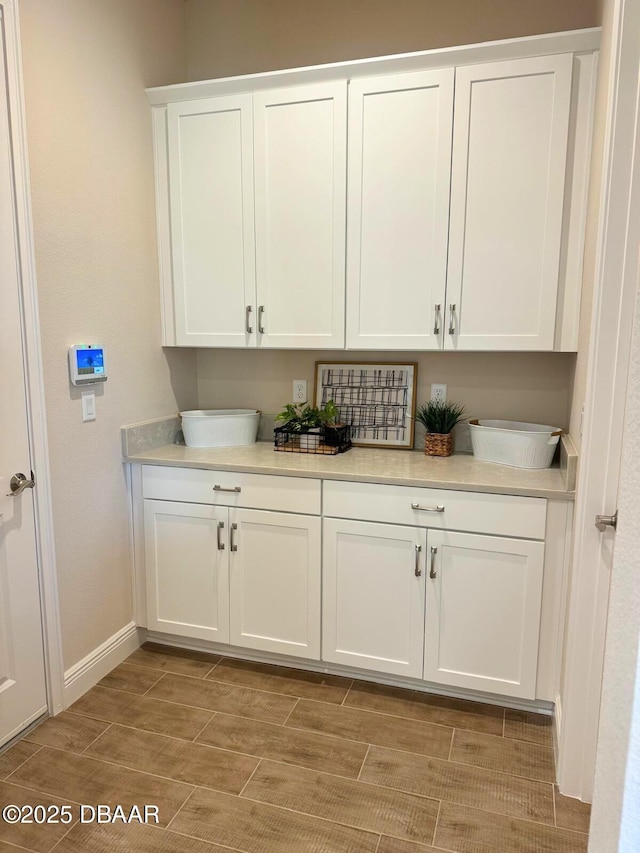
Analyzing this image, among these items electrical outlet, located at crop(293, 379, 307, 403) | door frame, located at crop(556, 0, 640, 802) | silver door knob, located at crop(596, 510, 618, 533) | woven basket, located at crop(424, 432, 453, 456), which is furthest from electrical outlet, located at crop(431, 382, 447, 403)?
silver door knob, located at crop(596, 510, 618, 533)

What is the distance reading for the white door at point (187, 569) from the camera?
256 centimetres

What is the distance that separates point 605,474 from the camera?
1701 mm

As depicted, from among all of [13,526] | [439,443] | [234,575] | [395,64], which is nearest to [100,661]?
[234,575]

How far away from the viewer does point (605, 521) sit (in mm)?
1682

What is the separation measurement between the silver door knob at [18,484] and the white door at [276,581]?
790 mm

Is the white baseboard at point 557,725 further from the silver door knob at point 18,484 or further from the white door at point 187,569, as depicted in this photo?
the silver door knob at point 18,484

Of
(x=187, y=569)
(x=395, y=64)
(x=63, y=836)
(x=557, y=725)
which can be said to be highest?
(x=395, y=64)

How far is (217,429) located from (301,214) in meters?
1.04

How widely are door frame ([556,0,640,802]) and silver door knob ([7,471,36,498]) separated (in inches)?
71.3

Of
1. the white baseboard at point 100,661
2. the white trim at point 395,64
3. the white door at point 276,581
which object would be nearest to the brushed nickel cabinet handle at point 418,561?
the white door at point 276,581

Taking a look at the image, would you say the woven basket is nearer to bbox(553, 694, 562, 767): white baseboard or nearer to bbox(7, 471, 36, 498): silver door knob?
bbox(553, 694, 562, 767): white baseboard

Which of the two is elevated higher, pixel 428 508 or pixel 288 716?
pixel 428 508

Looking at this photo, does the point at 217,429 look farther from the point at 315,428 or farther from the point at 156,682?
the point at 156,682

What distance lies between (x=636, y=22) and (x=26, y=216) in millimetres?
1879
